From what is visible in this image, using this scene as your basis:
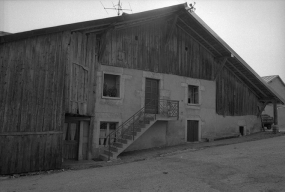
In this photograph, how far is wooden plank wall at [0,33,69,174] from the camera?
9.80 m

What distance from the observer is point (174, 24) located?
1614 cm

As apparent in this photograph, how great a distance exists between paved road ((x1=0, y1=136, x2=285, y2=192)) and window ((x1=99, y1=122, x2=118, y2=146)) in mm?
2920

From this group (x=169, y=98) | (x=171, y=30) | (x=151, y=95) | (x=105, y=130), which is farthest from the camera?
(x=169, y=98)

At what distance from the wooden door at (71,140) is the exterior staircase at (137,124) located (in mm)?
1368

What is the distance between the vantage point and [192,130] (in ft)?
57.9

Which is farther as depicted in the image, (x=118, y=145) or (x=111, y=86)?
(x=111, y=86)

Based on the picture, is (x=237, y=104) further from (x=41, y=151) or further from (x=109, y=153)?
(x=41, y=151)

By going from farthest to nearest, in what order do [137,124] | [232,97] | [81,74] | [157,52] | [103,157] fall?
[232,97] → [157,52] → [137,124] → [103,157] → [81,74]

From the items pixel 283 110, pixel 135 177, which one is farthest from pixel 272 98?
pixel 135 177

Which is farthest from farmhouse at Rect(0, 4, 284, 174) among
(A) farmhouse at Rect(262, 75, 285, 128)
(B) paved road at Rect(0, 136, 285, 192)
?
(A) farmhouse at Rect(262, 75, 285, 128)

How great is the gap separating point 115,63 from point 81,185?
7.97 metres

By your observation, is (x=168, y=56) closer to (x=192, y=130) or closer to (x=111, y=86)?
(x=111, y=86)

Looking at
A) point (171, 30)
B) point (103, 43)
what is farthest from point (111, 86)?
point (171, 30)

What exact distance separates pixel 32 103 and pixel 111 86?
17.4 ft
